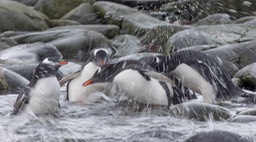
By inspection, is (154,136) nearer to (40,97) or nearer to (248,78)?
(40,97)

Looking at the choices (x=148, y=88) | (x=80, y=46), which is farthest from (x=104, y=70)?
(x=80, y=46)

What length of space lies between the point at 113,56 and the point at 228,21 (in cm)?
362

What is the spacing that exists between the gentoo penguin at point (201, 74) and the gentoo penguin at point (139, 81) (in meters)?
0.28

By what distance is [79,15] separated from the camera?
16.4m

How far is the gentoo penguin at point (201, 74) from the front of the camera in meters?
6.86

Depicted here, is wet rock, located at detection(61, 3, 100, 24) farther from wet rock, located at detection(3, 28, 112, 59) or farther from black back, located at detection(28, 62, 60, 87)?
black back, located at detection(28, 62, 60, 87)

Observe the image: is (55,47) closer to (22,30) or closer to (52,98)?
(22,30)

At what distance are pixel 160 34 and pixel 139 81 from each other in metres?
6.07

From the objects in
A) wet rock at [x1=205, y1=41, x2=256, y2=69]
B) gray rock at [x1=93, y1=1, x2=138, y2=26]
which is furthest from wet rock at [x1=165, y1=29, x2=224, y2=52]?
gray rock at [x1=93, y1=1, x2=138, y2=26]

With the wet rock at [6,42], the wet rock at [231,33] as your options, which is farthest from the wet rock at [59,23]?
the wet rock at [231,33]

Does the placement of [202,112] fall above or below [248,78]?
above

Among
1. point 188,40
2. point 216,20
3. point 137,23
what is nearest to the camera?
point 188,40

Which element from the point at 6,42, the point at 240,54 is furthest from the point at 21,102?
the point at 6,42

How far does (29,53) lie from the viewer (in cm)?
1098
